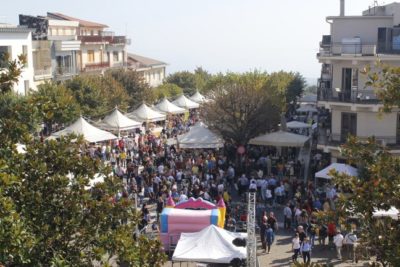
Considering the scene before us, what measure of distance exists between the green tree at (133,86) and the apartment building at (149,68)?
65.1 ft

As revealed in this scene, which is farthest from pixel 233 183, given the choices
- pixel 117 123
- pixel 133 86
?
pixel 133 86

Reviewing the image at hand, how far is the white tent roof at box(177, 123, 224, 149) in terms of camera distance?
109ft

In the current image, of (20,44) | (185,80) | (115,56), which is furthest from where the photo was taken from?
(185,80)

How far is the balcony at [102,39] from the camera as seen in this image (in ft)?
205

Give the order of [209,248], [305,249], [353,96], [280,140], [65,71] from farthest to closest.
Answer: [65,71] < [280,140] < [353,96] < [305,249] < [209,248]

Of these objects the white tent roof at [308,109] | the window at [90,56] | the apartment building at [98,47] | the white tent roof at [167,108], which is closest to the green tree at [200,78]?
the apartment building at [98,47]

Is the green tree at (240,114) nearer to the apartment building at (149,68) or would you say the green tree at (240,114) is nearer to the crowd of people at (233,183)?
the crowd of people at (233,183)

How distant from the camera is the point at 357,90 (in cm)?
3100

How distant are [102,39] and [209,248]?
5284 centimetres

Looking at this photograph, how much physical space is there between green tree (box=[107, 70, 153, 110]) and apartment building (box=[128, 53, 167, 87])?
19.8 meters

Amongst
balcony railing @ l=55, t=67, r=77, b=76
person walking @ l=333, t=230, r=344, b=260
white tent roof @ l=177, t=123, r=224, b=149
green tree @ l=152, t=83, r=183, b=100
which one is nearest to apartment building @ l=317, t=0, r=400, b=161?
white tent roof @ l=177, t=123, r=224, b=149

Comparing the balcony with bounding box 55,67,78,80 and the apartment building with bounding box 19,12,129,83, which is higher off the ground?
the apartment building with bounding box 19,12,129,83

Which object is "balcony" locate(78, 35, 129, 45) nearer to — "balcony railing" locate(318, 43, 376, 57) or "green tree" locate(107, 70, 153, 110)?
"green tree" locate(107, 70, 153, 110)

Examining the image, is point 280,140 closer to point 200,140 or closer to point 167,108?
point 200,140
